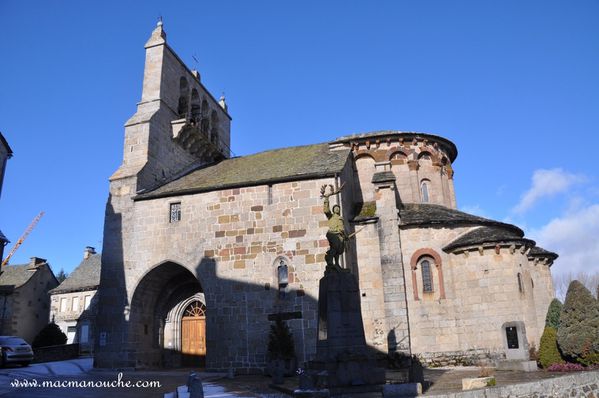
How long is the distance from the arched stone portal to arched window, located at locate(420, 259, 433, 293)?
10.1 metres

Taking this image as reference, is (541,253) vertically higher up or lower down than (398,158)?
lower down

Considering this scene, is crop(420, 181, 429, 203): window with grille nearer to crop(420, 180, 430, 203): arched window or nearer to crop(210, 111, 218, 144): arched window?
crop(420, 180, 430, 203): arched window

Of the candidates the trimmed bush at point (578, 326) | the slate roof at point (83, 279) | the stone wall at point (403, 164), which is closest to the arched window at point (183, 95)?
the stone wall at point (403, 164)

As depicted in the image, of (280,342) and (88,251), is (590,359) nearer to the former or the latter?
(280,342)

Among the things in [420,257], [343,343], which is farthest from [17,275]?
[343,343]

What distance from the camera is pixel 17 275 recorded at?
39.7 metres

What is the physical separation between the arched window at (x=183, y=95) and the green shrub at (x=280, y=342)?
1464cm

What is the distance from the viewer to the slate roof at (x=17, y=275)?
38281 millimetres

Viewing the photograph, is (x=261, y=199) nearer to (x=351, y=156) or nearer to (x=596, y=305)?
(x=351, y=156)

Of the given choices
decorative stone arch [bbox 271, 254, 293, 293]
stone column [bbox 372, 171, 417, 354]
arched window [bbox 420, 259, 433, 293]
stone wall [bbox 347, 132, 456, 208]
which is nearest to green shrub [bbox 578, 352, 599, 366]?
stone column [bbox 372, 171, 417, 354]

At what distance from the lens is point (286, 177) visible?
1961 cm

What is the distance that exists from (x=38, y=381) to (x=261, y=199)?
33.0ft

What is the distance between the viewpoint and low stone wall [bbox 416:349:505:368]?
58.9 feet

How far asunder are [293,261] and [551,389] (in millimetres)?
9703
